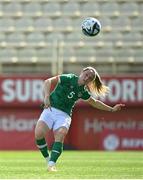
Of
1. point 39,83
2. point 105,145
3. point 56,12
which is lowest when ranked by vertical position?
point 105,145

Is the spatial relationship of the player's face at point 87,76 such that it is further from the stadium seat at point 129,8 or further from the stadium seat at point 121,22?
the stadium seat at point 129,8

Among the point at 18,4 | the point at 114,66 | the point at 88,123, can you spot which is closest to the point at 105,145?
the point at 88,123

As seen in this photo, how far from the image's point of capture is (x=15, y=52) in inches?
1050

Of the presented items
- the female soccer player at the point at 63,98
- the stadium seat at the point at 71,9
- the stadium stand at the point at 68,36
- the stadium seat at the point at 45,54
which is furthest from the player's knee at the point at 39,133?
the stadium seat at the point at 71,9

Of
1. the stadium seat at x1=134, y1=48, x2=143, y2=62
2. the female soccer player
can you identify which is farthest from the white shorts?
the stadium seat at x1=134, y1=48, x2=143, y2=62

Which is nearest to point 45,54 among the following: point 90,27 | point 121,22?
point 121,22

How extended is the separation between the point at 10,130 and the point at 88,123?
271 cm

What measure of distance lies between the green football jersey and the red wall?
12.3m

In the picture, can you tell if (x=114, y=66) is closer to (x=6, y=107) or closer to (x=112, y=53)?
(x=112, y=53)

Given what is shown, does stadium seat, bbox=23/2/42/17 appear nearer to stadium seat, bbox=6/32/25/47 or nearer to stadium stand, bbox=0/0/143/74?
stadium stand, bbox=0/0/143/74

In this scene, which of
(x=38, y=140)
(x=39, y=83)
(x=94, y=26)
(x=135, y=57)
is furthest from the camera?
(x=135, y=57)

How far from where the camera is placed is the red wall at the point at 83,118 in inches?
964

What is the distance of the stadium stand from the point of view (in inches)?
1027

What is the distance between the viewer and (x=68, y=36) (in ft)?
89.2
